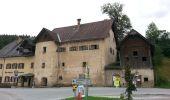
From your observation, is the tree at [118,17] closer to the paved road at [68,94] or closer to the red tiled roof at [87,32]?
the red tiled roof at [87,32]

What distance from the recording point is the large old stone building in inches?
1692

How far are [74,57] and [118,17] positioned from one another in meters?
21.4

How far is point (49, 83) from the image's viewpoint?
4784 cm

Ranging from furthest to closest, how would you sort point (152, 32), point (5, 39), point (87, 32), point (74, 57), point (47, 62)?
point (5, 39) < point (152, 32) < point (47, 62) < point (87, 32) < point (74, 57)

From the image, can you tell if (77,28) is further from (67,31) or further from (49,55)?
(49,55)

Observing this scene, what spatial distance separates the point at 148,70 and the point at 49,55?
1922 cm

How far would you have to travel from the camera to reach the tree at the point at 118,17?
201 feet

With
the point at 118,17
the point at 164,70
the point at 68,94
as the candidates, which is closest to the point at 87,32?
the point at 118,17

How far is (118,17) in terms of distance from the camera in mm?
62969

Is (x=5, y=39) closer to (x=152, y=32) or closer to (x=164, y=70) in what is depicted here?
(x=152, y=32)

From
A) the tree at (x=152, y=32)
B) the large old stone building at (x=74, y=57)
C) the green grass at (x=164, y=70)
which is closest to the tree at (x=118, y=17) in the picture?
the large old stone building at (x=74, y=57)

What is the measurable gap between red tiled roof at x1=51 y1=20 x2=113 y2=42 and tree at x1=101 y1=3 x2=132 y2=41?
12.1 metres

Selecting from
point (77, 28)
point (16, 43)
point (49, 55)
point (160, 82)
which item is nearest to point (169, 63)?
point (160, 82)

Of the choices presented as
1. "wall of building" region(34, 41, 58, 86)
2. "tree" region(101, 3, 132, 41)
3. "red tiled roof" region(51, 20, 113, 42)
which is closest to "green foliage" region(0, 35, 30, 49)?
"tree" region(101, 3, 132, 41)
